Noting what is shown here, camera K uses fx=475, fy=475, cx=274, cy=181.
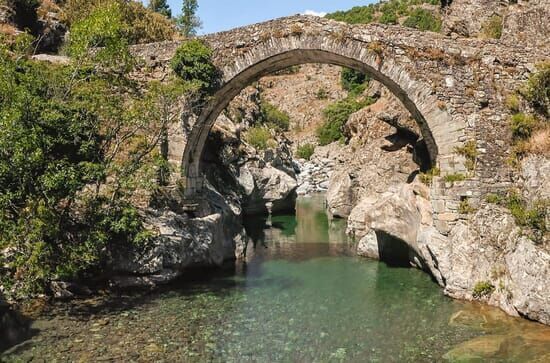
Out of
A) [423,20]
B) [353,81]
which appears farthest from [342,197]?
[353,81]

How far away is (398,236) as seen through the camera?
12375 mm

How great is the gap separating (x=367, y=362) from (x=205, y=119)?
908cm

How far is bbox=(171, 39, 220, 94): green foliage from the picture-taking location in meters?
13.0

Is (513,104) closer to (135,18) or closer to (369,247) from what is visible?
(369,247)

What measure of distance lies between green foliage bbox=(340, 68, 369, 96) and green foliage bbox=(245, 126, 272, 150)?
1040 inches

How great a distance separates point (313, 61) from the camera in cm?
1360

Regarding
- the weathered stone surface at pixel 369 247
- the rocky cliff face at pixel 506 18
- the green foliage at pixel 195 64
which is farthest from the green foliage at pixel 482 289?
the green foliage at pixel 195 64

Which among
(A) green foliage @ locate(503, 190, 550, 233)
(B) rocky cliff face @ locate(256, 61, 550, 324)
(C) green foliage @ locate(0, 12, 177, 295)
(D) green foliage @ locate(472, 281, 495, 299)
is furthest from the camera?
(D) green foliage @ locate(472, 281, 495, 299)

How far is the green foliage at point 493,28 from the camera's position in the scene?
52.7ft

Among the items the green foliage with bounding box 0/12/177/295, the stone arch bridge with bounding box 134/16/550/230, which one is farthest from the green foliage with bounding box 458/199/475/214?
the green foliage with bounding box 0/12/177/295

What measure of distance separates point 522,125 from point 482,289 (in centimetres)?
398

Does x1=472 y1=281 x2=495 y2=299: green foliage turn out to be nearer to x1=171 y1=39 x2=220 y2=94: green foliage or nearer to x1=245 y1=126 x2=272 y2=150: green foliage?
x1=171 y1=39 x2=220 y2=94: green foliage

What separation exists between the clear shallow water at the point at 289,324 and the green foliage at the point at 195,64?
5.28m

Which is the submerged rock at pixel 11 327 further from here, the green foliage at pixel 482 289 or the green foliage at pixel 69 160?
the green foliage at pixel 482 289
